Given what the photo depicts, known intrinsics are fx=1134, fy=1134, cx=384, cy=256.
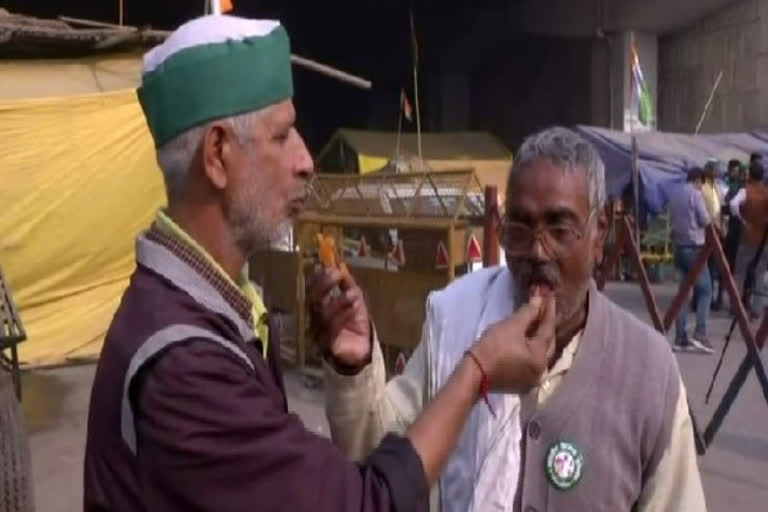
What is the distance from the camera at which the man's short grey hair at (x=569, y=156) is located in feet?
7.19

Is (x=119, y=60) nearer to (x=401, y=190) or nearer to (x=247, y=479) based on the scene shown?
(x=401, y=190)

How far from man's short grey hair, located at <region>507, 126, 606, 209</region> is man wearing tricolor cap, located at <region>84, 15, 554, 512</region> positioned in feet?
1.42

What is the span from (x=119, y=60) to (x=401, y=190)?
274 centimetres

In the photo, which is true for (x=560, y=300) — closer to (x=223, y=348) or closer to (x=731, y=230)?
(x=223, y=348)

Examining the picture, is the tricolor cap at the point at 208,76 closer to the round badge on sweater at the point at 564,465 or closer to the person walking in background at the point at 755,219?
the round badge on sweater at the point at 564,465

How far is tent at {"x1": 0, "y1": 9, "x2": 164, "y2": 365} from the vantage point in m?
9.33

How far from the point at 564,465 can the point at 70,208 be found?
823cm

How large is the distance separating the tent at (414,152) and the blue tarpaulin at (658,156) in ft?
8.56

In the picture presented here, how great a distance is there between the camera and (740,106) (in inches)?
846

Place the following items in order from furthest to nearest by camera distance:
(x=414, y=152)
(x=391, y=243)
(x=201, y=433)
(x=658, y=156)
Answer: (x=414, y=152) < (x=658, y=156) < (x=391, y=243) < (x=201, y=433)

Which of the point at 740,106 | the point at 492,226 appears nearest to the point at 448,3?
the point at 740,106

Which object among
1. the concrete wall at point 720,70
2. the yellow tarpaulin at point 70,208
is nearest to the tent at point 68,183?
the yellow tarpaulin at point 70,208

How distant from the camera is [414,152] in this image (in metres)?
20.6

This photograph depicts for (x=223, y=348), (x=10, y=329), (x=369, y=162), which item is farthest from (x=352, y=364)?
(x=369, y=162)
